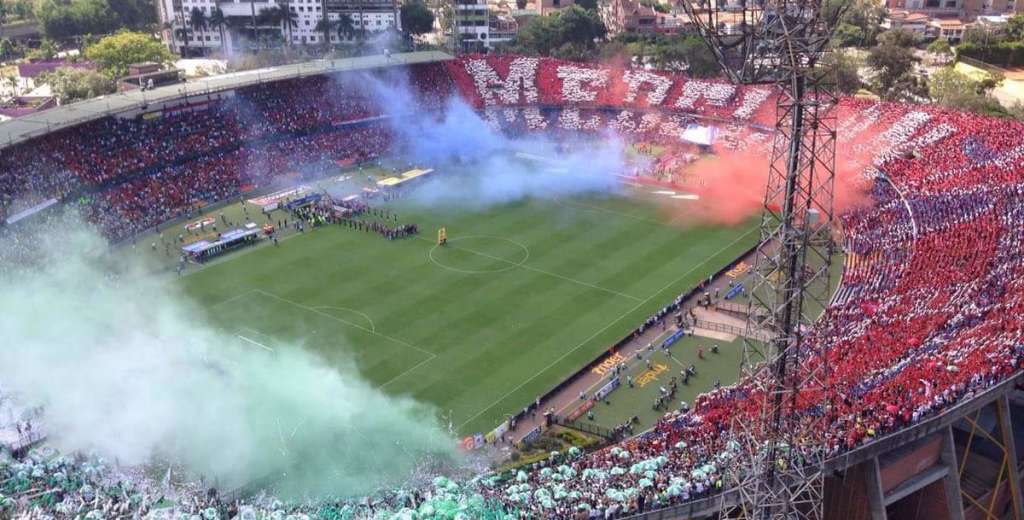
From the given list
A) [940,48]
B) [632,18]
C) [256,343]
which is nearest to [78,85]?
[256,343]

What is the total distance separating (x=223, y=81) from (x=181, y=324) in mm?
34413

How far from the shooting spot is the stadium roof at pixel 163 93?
57219mm

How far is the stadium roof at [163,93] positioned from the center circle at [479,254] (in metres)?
25.7

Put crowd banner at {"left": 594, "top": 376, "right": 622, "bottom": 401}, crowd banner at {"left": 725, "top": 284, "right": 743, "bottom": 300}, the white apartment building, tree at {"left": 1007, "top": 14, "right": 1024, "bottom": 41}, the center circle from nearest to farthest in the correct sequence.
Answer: crowd banner at {"left": 594, "top": 376, "right": 622, "bottom": 401} < crowd banner at {"left": 725, "top": 284, "right": 743, "bottom": 300} < the center circle < tree at {"left": 1007, "top": 14, "right": 1024, "bottom": 41} < the white apartment building

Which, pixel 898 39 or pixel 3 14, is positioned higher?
pixel 3 14

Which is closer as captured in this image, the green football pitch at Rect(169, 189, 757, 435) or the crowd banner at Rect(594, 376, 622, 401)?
the crowd banner at Rect(594, 376, 622, 401)

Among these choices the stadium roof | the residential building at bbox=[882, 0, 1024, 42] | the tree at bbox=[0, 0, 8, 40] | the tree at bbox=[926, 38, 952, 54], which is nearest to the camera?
the stadium roof

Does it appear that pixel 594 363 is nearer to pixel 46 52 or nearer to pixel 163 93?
pixel 163 93

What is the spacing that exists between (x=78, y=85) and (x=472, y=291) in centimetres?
5929

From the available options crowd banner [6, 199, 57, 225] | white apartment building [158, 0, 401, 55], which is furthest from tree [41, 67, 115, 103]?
crowd banner [6, 199, 57, 225]

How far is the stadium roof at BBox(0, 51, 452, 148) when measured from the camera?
57219mm

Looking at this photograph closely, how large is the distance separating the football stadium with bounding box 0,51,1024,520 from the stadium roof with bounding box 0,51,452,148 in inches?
14.8

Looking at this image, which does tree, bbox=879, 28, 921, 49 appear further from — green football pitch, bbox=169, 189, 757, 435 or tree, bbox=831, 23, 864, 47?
green football pitch, bbox=169, 189, 757, 435

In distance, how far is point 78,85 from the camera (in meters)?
88.1
